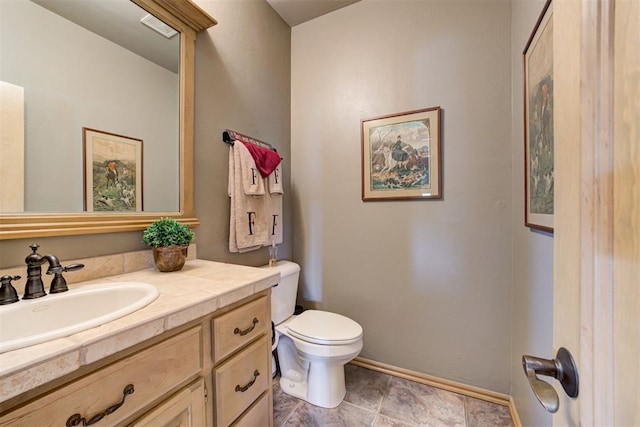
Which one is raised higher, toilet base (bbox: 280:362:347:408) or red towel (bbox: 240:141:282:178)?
red towel (bbox: 240:141:282:178)

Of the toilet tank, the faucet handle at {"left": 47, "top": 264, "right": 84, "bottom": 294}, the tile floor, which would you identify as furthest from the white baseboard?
the faucet handle at {"left": 47, "top": 264, "right": 84, "bottom": 294}

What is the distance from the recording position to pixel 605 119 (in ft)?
1.04

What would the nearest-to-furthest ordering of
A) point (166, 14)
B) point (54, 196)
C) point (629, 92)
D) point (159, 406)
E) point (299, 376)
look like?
point (629, 92), point (159, 406), point (54, 196), point (166, 14), point (299, 376)

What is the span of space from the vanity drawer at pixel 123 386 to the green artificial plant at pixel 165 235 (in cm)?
46

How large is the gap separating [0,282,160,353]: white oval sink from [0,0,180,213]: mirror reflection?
323 mm

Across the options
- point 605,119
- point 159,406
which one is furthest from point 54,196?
point 605,119

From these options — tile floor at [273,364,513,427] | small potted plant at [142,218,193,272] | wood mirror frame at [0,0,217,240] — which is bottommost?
tile floor at [273,364,513,427]

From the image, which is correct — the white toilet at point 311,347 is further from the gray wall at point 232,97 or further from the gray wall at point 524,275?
the gray wall at point 524,275

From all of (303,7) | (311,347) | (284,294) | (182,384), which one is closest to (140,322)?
(182,384)

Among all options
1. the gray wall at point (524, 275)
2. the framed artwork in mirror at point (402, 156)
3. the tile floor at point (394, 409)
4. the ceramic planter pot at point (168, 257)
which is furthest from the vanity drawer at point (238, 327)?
the framed artwork in mirror at point (402, 156)

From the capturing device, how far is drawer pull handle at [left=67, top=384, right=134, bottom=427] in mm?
510

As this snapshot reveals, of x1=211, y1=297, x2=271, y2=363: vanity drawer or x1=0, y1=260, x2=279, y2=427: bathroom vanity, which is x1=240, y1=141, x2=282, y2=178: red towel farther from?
x1=211, y1=297, x2=271, y2=363: vanity drawer

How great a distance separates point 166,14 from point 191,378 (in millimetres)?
1536

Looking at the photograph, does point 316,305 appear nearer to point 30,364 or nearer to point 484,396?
point 484,396
